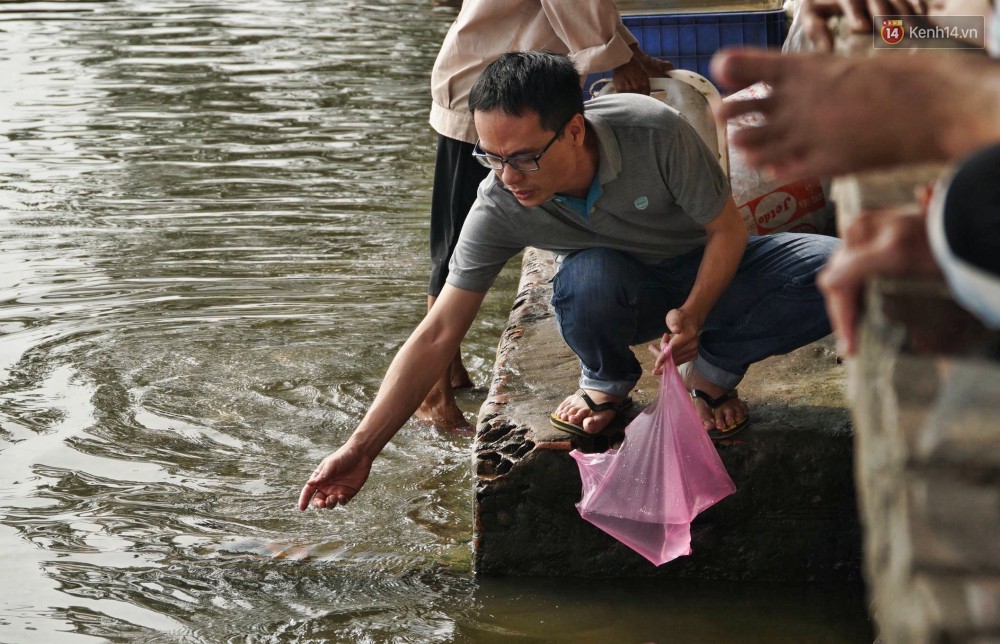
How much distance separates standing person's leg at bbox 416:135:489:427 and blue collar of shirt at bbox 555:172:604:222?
0.94m

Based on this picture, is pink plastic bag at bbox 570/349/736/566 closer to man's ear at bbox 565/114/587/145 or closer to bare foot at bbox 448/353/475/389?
man's ear at bbox 565/114/587/145

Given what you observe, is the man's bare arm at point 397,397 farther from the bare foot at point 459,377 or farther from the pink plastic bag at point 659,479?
the bare foot at point 459,377

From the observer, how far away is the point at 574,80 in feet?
9.46

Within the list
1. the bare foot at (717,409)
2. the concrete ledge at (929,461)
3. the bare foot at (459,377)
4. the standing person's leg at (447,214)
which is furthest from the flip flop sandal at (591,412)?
the concrete ledge at (929,461)

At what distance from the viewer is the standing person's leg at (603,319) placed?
292cm

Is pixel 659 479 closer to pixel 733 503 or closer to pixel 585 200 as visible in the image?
pixel 733 503

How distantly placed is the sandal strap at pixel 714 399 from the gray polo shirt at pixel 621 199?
0.43 m

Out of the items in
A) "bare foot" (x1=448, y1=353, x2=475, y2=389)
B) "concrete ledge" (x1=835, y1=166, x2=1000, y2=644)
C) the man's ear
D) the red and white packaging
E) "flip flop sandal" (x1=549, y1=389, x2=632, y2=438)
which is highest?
"concrete ledge" (x1=835, y1=166, x2=1000, y2=644)

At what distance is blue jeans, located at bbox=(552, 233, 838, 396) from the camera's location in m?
2.93

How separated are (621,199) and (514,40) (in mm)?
979

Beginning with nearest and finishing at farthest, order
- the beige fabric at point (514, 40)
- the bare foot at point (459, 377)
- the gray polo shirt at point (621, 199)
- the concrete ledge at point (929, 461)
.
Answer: the concrete ledge at point (929, 461) < the gray polo shirt at point (621, 199) < the beige fabric at point (514, 40) < the bare foot at point (459, 377)

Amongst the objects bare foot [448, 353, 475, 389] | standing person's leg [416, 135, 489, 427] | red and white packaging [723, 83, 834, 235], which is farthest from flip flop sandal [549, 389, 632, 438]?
bare foot [448, 353, 475, 389]

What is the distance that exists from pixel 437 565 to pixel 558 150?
1184 mm

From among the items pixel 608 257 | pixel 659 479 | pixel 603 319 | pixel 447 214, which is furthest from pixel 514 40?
pixel 659 479
